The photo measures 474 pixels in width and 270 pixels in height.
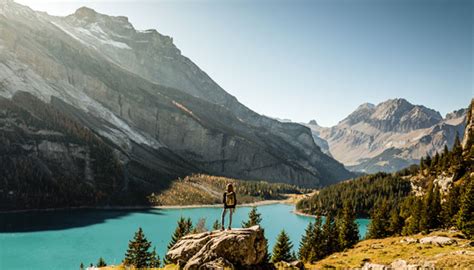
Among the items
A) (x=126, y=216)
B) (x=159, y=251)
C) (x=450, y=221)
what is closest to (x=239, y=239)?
(x=450, y=221)

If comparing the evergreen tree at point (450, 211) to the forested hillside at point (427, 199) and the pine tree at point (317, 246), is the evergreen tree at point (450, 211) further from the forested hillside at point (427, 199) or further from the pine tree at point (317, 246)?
the pine tree at point (317, 246)

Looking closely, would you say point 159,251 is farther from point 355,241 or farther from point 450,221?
point 450,221

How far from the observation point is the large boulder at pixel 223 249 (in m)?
24.9

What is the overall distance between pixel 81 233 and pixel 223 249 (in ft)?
381

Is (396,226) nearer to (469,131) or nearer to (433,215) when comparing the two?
(433,215)

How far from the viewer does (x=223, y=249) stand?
25.4 m

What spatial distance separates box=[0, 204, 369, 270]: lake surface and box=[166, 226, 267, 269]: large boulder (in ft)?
215

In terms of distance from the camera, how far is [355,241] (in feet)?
273

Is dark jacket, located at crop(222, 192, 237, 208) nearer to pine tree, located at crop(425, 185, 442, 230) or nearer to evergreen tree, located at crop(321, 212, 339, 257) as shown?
evergreen tree, located at crop(321, 212, 339, 257)

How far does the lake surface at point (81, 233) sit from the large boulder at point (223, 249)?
65.4m

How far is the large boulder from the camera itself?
2489 centimetres

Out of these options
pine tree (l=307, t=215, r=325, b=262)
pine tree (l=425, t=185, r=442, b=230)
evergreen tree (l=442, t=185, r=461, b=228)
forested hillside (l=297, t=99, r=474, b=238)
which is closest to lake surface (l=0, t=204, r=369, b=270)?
forested hillside (l=297, t=99, r=474, b=238)

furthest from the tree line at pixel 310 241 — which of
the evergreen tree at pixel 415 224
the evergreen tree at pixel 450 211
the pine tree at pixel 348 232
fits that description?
the evergreen tree at pixel 450 211

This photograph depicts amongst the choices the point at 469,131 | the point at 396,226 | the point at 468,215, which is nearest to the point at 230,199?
the point at 468,215
